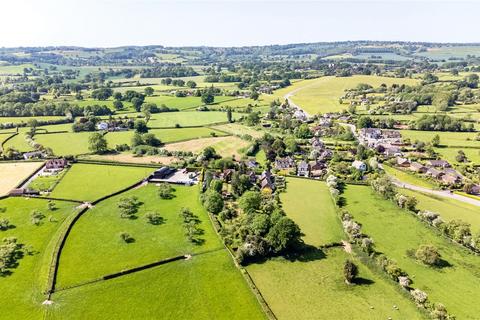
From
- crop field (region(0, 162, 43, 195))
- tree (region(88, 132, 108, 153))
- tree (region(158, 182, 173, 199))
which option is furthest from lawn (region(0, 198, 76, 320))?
tree (region(88, 132, 108, 153))

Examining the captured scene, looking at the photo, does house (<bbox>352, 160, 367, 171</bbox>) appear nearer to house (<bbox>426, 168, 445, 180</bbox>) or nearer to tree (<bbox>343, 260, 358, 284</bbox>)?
house (<bbox>426, 168, 445, 180</bbox>)

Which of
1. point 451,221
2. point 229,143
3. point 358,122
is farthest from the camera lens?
point 358,122

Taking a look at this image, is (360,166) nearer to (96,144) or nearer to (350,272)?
(350,272)

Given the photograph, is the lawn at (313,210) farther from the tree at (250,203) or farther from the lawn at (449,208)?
the lawn at (449,208)

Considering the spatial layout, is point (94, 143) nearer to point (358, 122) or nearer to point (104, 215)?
point (104, 215)

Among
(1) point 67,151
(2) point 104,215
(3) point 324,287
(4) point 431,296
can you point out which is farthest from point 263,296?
(1) point 67,151

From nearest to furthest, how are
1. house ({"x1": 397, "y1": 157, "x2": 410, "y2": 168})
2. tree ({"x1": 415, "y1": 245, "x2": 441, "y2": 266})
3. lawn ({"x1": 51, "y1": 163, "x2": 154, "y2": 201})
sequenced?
tree ({"x1": 415, "y1": 245, "x2": 441, "y2": 266})
lawn ({"x1": 51, "y1": 163, "x2": 154, "y2": 201})
house ({"x1": 397, "y1": 157, "x2": 410, "y2": 168})
